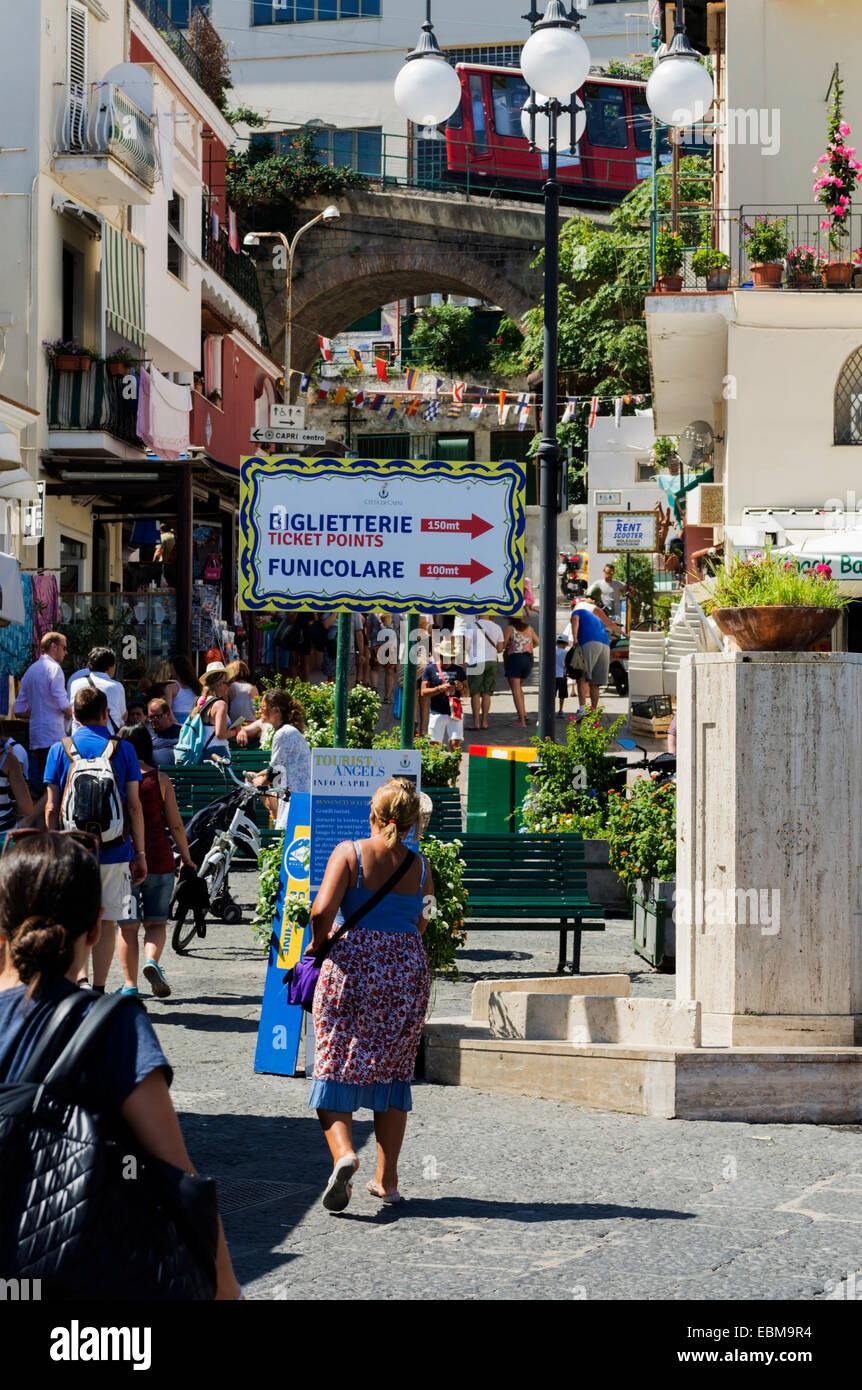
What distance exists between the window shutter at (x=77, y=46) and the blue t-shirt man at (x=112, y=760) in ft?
59.3

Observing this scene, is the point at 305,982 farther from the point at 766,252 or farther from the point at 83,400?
the point at 83,400

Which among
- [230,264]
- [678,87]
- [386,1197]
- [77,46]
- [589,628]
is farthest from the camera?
[230,264]

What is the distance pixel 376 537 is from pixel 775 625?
194 centimetres

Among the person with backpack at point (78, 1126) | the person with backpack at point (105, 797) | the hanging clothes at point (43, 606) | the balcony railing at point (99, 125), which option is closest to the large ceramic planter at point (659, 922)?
the person with backpack at point (105, 797)

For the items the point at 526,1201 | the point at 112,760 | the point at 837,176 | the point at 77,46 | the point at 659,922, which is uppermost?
the point at 77,46

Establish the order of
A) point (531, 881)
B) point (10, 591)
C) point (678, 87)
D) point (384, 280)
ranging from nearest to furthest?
point (531, 881) < point (678, 87) < point (10, 591) < point (384, 280)

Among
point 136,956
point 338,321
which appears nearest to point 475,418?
point 338,321

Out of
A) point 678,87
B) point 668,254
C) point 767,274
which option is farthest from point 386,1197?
point 668,254

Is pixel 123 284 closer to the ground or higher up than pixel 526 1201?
higher up

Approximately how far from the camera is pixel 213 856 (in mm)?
12547

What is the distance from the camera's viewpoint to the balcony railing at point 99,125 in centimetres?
2505

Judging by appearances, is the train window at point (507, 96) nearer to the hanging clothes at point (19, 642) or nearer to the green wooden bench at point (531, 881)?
the hanging clothes at point (19, 642)
